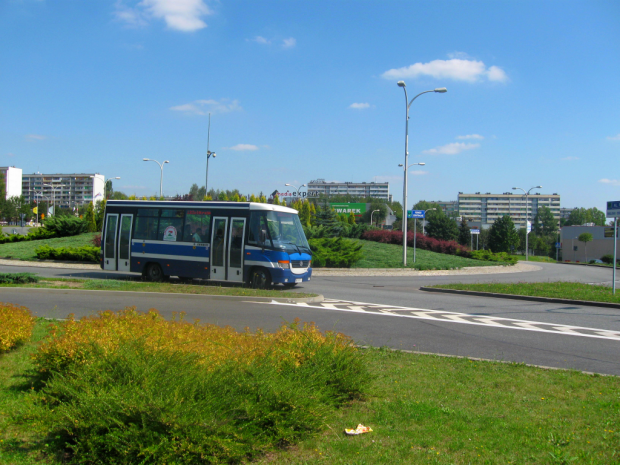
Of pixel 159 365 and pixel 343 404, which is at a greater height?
pixel 159 365

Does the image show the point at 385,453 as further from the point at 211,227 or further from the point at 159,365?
the point at 211,227

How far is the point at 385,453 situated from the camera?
3844 millimetres

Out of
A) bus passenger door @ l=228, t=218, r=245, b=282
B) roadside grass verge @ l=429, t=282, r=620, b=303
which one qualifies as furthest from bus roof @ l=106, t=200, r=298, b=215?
roadside grass verge @ l=429, t=282, r=620, b=303

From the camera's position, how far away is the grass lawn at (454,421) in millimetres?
3848

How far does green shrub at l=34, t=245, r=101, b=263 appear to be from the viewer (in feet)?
93.2

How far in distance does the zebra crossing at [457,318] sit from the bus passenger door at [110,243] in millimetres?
8586

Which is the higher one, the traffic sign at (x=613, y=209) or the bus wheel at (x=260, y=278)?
the traffic sign at (x=613, y=209)

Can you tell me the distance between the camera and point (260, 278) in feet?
54.7

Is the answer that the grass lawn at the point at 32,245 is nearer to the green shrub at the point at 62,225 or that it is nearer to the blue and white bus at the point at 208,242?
the green shrub at the point at 62,225

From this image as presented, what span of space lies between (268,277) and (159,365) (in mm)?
12259

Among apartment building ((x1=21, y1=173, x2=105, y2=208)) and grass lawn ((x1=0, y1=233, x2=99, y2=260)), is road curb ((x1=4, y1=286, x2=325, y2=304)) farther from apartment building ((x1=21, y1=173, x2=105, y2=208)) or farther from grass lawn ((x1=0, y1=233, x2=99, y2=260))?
apartment building ((x1=21, y1=173, x2=105, y2=208))

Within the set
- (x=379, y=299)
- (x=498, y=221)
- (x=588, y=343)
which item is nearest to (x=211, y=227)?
(x=379, y=299)

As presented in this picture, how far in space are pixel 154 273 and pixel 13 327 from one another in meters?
11.8

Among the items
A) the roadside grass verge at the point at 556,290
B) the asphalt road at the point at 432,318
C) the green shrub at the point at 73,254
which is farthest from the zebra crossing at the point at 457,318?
the green shrub at the point at 73,254
